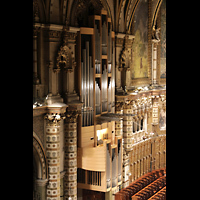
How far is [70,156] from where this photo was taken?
13492mm

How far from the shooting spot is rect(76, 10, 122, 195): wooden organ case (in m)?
14.3

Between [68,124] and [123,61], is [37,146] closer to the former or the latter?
[68,124]

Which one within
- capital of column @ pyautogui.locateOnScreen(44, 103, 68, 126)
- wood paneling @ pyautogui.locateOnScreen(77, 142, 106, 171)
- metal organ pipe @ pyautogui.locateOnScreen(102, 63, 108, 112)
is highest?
metal organ pipe @ pyautogui.locateOnScreen(102, 63, 108, 112)

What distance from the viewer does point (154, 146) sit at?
Answer: 21453 mm

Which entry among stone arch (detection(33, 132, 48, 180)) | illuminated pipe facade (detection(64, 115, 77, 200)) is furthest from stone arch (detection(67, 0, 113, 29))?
stone arch (detection(33, 132, 48, 180))

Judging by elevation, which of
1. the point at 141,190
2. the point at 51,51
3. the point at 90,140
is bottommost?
the point at 141,190

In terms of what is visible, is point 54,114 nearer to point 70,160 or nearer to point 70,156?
point 70,156

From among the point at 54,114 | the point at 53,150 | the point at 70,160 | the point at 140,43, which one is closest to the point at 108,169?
the point at 70,160

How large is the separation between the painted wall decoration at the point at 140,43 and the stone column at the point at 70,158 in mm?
6319

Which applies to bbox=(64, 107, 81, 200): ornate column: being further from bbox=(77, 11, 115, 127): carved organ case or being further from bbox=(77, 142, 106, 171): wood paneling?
bbox=(77, 11, 115, 127): carved organ case

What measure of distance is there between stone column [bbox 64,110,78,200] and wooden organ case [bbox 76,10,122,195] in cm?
78

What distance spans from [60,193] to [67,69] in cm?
453

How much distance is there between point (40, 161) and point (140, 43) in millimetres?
9931
